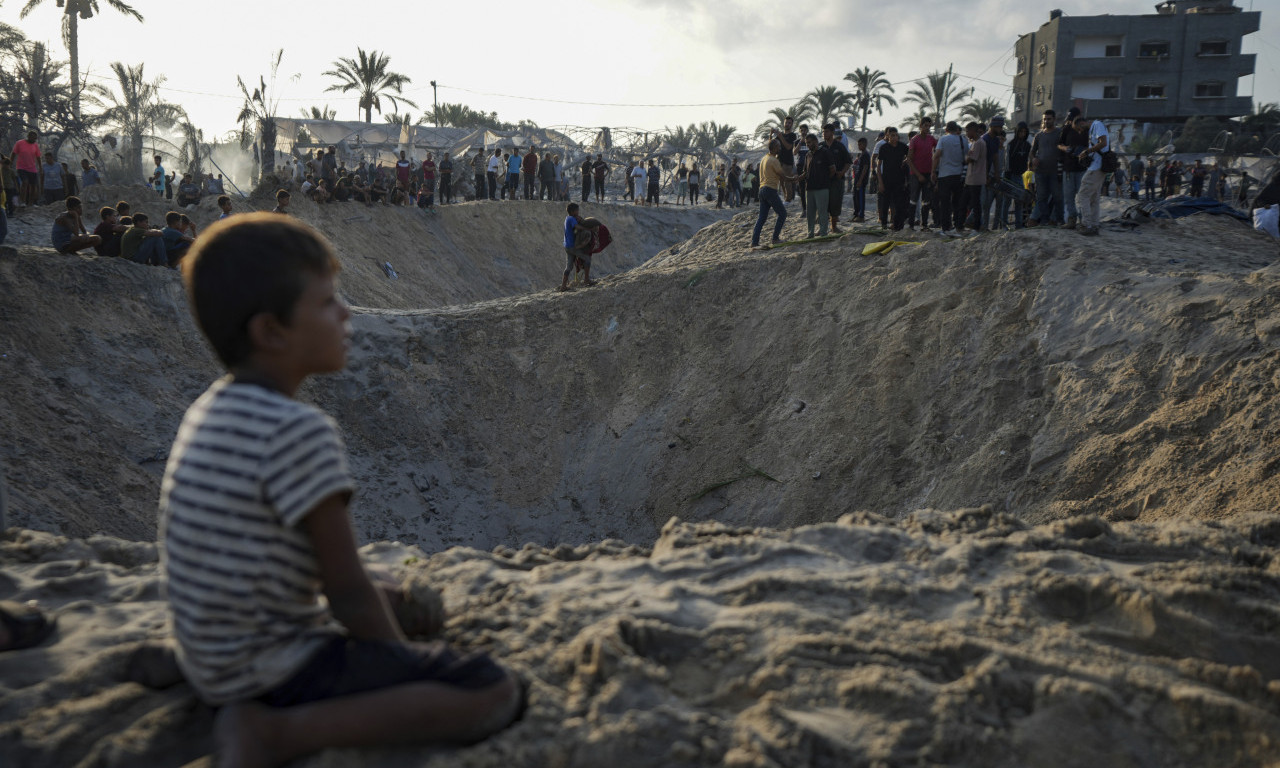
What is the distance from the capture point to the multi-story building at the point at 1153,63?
135 feet

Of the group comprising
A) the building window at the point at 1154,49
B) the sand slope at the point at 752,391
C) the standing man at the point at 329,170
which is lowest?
the sand slope at the point at 752,391

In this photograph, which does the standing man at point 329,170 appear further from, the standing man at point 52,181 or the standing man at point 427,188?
the standing man at point 52,181

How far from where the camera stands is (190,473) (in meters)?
1.83

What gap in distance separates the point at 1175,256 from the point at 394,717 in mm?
10376

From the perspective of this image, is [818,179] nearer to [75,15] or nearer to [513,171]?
[513,171]

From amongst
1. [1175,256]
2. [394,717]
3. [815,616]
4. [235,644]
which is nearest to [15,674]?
[235,644]

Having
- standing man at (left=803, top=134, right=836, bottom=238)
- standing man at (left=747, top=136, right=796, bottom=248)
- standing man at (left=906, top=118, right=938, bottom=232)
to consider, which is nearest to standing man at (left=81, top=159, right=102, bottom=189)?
standing man at (left=747, top=136, right=796, bottom=248)

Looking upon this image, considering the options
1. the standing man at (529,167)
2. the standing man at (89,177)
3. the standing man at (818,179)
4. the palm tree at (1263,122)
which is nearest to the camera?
the standing man at (818,179)

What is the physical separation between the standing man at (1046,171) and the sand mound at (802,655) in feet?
27.7

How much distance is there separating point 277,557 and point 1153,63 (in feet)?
167

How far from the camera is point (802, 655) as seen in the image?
2512mm

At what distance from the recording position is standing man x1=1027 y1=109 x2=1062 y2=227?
34.6 ft

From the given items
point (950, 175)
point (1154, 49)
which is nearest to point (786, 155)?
point (950, 175)

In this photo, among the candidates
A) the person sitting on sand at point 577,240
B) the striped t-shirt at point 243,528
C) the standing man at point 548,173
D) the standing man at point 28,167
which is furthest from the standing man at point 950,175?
the standing man at point 28,167
